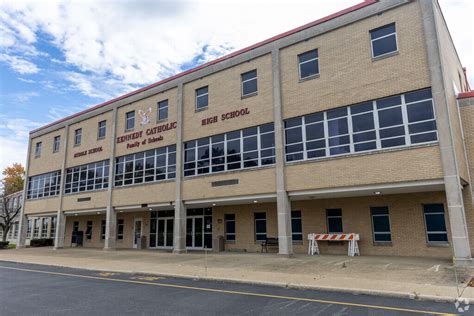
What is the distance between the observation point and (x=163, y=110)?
82.8ft

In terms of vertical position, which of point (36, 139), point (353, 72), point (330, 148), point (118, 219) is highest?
point (36, 139)

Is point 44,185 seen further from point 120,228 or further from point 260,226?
point 260,226

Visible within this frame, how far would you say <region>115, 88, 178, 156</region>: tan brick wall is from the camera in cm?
2420

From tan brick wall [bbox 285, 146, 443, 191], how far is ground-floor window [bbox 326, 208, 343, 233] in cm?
299

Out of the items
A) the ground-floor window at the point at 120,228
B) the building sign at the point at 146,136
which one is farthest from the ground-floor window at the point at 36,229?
the building sign at the point at 146,136

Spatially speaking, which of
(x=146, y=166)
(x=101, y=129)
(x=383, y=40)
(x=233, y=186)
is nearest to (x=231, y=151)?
(x=233, y=186)

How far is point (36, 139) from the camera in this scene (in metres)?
36.6

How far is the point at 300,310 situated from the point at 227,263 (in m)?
8.72

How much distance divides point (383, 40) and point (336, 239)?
9835 mm

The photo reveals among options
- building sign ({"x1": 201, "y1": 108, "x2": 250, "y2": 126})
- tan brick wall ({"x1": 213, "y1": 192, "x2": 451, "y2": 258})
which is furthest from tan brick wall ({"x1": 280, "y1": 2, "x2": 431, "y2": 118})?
tan brick wall ({"x1": 213, "y1": 192, "x2": 451, "y2": 258})

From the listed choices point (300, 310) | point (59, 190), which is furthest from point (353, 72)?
point (59, 190)

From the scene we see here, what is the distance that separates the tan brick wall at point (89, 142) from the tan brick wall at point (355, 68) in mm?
16295

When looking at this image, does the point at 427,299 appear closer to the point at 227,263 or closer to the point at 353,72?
the point at 227,263

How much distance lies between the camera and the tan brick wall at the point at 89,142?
28766 millimetres
